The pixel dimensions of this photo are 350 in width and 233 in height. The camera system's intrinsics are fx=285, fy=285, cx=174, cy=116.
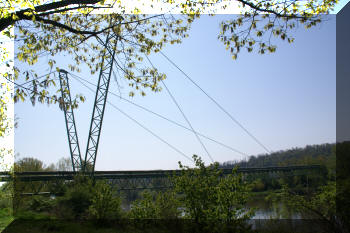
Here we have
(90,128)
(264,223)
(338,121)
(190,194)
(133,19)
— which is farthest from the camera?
(90,128)

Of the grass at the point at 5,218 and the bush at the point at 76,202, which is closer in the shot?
the grass at the point at 5,218

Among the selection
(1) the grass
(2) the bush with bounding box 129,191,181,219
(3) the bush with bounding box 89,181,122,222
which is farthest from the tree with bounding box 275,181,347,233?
(1) the grass

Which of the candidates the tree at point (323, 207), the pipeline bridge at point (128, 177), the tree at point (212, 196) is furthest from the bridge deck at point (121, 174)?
the tree at point (212, 196)

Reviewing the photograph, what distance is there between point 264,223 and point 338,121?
3236 mm

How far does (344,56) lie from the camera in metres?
6.96

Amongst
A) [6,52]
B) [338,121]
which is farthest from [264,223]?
[6,52]

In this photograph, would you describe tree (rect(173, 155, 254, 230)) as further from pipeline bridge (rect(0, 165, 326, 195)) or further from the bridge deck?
the bridge deck

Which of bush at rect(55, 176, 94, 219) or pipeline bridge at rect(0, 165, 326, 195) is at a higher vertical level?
pipeline bridge at rect(0, 165, 326, 195)

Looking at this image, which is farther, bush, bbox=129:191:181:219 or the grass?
the grass

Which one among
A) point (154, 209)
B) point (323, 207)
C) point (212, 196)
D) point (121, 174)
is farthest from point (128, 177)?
point (323, 207)

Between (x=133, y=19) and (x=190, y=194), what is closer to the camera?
(x=190, y=194)

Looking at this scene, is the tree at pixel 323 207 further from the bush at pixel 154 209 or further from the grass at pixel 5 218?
the grass at pixel 5 218

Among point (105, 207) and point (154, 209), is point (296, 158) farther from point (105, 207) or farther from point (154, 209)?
point (105, 207)

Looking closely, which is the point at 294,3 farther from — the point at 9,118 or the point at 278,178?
the point at 9,118
